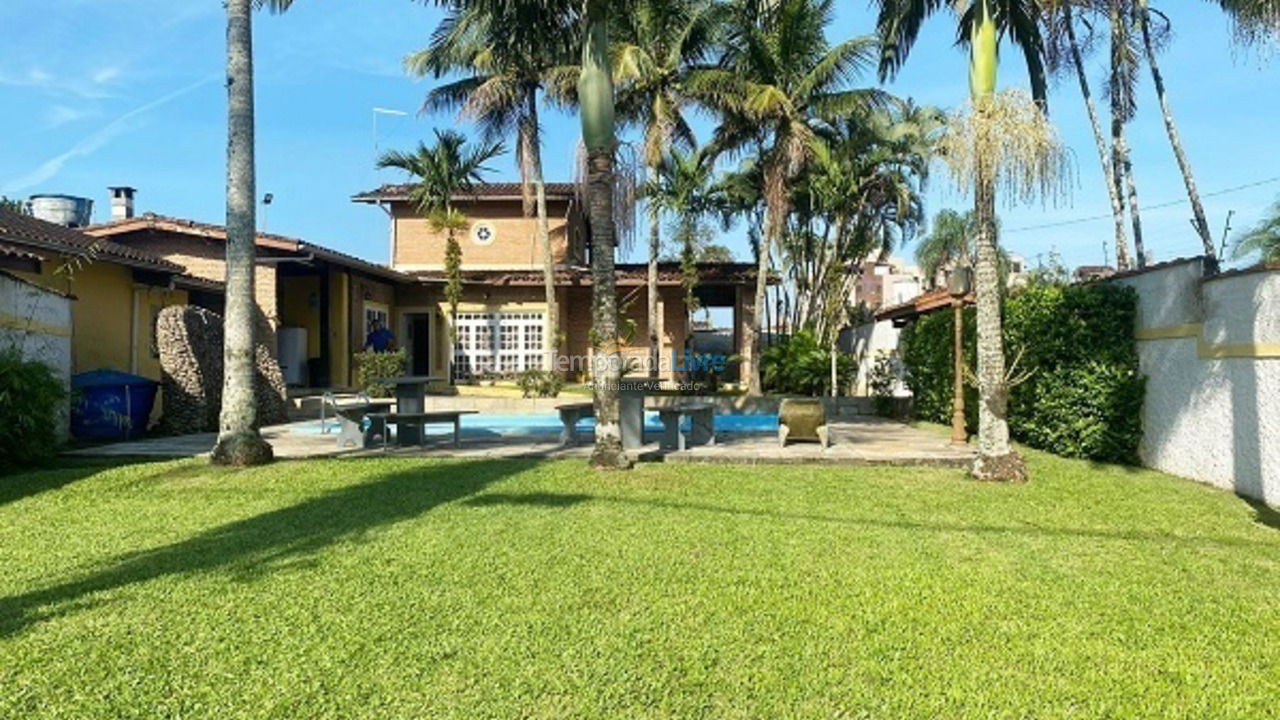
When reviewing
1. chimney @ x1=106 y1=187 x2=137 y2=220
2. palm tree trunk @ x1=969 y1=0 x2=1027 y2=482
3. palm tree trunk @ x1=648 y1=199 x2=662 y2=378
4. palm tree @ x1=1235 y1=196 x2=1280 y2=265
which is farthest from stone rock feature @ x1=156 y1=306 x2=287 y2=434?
palm tree @ x1=1235 y1=196 x2=1280 y2=265

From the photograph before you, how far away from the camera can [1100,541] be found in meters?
5.41

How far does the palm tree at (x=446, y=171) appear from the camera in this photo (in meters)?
20.4

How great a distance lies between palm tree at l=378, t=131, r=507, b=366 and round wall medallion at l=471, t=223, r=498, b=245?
130 inches

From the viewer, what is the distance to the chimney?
20406 millimetres

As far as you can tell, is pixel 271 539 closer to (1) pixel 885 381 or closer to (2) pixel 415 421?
(2) pixel 415 421

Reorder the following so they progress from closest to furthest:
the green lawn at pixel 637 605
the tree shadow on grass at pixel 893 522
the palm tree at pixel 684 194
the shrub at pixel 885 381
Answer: the green lawn at pixel 637 605
the tree shadow on grass at pixel 893 522
the shrub at pixel 885 381
the palm tree at pixel 684 194

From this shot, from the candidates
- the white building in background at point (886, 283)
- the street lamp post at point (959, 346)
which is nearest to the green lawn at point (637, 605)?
the street lamp post at point (959, 346)

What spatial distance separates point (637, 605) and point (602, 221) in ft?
17.7

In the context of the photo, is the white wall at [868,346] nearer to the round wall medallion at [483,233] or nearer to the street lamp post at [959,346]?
the street lamp post at [959,346]

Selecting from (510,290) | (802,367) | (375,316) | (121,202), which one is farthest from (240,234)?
(121,202)

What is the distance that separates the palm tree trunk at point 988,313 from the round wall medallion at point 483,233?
1834 cm

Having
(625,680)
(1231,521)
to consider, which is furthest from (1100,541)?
(625,680)

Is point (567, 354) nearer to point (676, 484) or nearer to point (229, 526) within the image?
point (676, 484)

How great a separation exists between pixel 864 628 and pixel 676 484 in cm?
408
